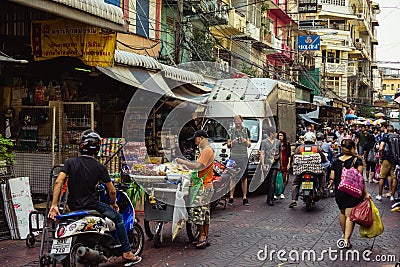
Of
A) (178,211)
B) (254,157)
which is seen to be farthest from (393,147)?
(178,211)

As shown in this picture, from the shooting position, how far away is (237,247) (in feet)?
28.0

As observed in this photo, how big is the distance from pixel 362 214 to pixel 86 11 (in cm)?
610

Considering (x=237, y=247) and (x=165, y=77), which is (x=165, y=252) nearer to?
(x=237, y=247)

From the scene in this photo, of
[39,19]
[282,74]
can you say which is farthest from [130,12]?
[282,74]

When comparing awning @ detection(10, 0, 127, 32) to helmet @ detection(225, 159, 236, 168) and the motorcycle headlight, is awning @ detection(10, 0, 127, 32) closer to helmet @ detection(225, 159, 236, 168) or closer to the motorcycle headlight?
helmet @ detection(225, 159, 236, 168)

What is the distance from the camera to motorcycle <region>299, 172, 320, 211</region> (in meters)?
11.7

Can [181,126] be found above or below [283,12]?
below

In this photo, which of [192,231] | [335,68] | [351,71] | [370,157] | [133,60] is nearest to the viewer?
[192,231]

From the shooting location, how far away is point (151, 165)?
370 inches

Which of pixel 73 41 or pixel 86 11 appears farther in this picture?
pixel 73 41

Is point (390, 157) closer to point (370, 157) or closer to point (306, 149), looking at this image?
point (306, 149)

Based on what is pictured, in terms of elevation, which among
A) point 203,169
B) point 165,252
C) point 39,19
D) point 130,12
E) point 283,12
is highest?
point 283,12

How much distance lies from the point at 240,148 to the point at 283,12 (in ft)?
106

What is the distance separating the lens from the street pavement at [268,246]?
25.2 feet
